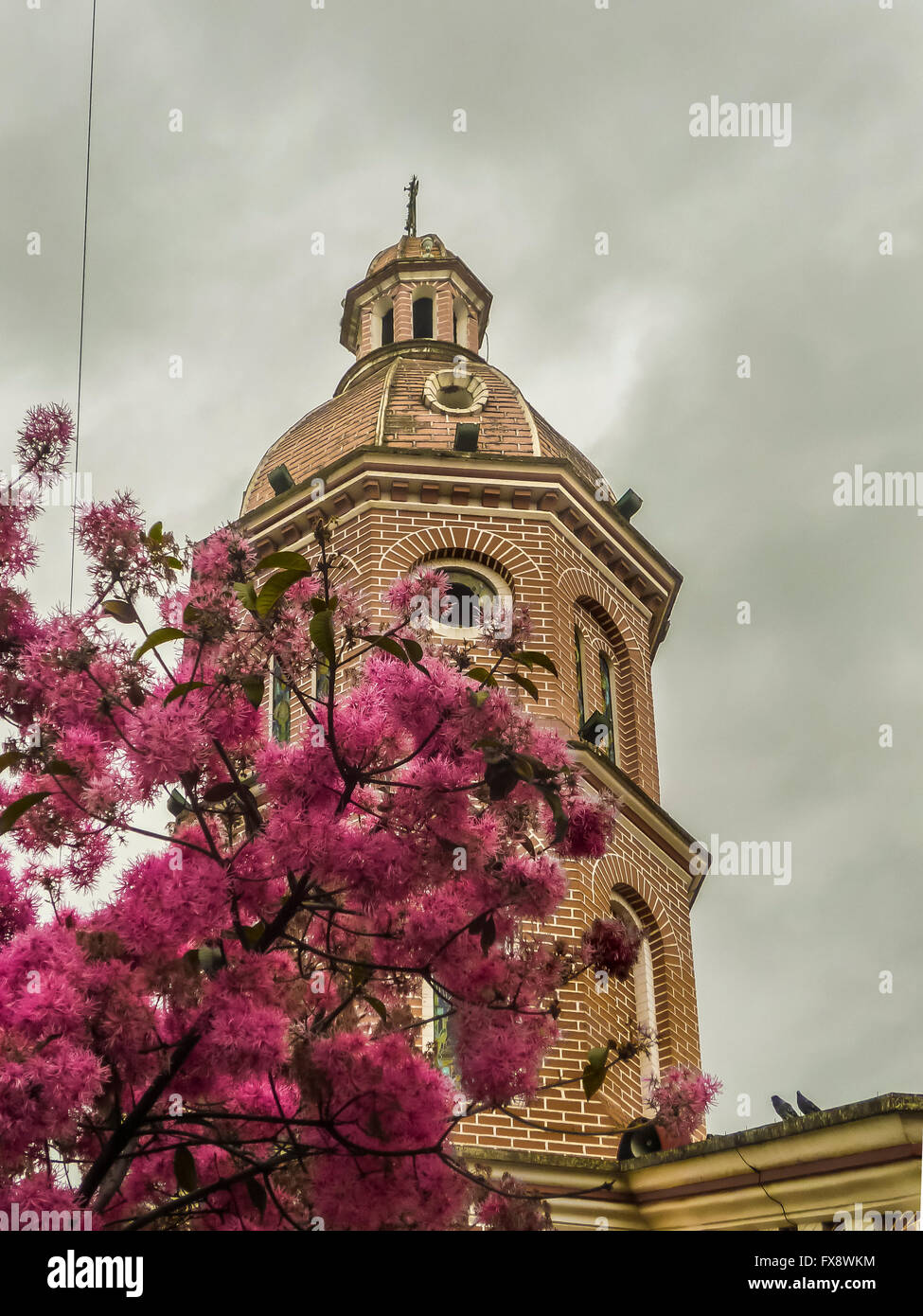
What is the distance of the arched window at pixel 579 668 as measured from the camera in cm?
1850

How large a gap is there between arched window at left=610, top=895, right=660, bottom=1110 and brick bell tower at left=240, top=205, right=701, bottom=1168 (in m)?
0.03

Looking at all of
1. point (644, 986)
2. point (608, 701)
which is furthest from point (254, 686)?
point (608, 701)

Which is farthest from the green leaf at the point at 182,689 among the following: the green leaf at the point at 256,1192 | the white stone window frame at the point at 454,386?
the white stone window frame at the point at 454,386

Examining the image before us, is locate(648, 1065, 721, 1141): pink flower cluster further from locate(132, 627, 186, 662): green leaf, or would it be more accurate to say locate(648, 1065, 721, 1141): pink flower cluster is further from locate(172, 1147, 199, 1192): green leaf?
locate(132, 627, 186, 662): green leaf

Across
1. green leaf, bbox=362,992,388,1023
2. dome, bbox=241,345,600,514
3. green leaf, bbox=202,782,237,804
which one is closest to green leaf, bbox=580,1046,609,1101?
green leaf, bbox=362,992,388,1023

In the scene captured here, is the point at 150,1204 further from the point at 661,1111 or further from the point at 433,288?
the point at 433,288

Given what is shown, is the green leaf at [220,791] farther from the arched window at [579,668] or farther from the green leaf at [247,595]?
the arched window at [579,668]

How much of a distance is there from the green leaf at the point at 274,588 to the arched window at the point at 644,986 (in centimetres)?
1056

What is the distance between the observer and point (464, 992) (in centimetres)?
771

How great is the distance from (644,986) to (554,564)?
4.76 m

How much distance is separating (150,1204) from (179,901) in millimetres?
1966

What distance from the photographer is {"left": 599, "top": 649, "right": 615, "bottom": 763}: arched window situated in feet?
62.1

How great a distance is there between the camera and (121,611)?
7.60 m

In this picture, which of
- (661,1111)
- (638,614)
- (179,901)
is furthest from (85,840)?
(638,614)
